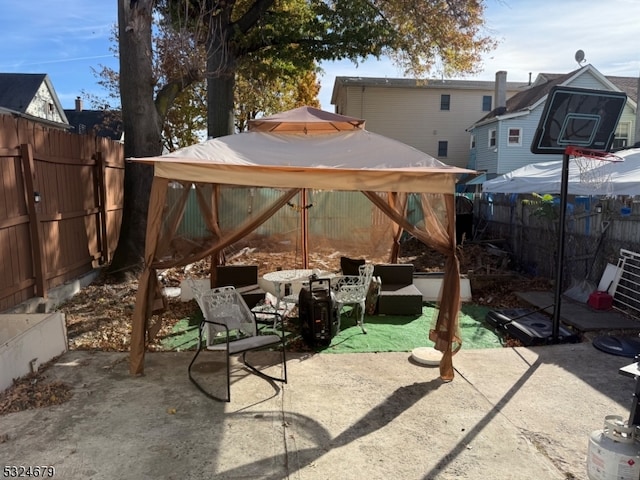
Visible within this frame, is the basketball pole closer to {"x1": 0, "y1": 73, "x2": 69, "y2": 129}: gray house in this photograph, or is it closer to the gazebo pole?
the gazebo pole

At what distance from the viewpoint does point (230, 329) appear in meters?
5.37

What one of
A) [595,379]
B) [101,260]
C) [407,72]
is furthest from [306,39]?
[595,379]

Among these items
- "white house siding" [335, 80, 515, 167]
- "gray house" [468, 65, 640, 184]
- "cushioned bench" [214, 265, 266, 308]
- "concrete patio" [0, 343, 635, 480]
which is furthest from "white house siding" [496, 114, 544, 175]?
"concrete patio" [0, 343, 635, 480]

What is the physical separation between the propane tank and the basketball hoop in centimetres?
452

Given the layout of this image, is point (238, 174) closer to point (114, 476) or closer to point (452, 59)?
point (114, 476)

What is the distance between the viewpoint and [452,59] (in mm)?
14859

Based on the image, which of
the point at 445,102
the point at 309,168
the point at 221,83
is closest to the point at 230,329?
the point at 309,168

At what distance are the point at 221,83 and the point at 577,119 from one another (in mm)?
9035

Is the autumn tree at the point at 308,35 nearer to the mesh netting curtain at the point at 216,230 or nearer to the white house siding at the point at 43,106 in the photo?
the mesh netting curtain at the point at 216,230

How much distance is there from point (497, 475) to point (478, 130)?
22.4 m

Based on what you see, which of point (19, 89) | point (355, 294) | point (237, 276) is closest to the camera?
point (355, 294)

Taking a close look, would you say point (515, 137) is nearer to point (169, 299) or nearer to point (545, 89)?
point (545, 89)

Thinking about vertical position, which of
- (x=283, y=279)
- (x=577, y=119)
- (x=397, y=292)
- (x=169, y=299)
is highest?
(x=577, y=119)

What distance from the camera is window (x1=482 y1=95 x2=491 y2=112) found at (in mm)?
25578
